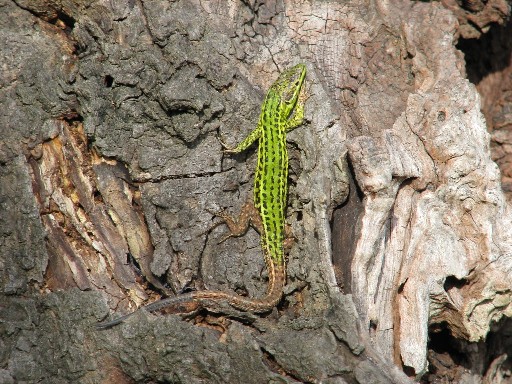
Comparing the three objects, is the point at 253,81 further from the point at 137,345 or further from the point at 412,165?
the point at 137,345

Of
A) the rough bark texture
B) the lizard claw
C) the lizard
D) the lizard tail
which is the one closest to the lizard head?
the lizard

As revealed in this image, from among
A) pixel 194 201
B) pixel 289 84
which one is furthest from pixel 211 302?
pixel 289 84

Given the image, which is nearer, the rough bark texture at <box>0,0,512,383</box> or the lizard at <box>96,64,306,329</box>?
the rough bark texture at <box>0,0,512,383</box>

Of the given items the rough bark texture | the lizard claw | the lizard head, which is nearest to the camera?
the rough bark texture

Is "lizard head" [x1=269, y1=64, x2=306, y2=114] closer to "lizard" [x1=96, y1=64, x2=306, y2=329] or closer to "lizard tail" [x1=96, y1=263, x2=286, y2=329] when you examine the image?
"lizard" [x1=96, y1=64, x2=306, y2=329]

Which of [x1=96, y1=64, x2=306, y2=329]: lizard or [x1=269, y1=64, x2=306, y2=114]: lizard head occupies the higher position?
[x1=269, y1=64, x2=306, y2=114]: lizard head

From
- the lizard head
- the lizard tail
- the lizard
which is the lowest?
the lizard tail

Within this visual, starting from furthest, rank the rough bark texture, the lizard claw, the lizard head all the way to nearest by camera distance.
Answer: the lizard head, the lizard claw, the rough bark texture
